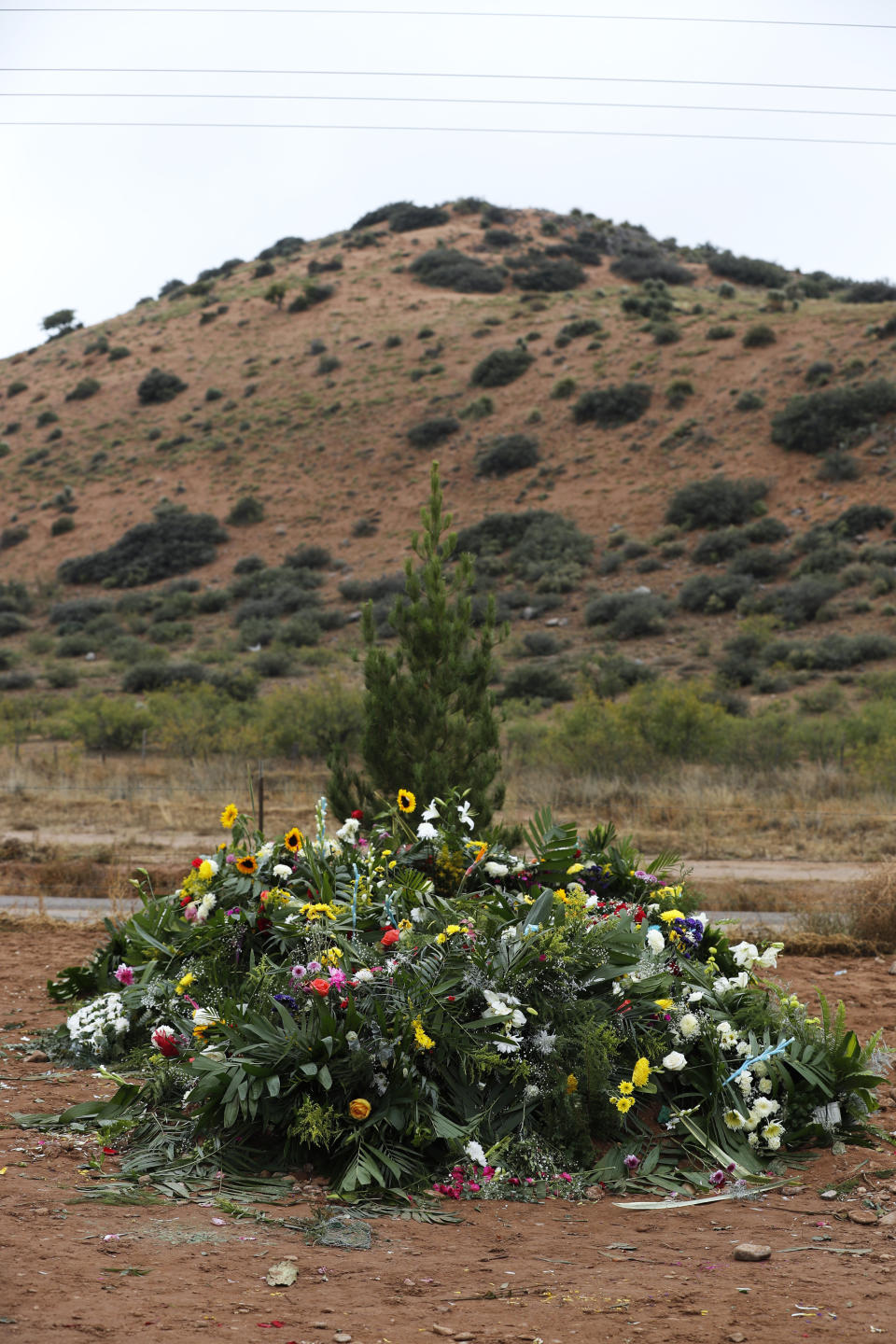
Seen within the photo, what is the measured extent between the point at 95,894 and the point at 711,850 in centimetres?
840

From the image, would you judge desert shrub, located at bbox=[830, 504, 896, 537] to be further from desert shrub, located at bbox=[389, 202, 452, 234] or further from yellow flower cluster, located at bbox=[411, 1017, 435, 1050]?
desert shrub, located at bbox=[389, 202, 452, 234]

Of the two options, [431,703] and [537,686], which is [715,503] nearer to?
[537,686]

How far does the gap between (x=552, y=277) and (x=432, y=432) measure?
20398mm

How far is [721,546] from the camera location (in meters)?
36.5

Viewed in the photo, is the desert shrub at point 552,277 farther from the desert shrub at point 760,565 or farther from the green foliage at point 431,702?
the green foliage at point 431,702

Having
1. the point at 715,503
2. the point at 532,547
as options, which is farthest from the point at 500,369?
the point at 715,503

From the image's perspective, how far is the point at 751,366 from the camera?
46031 mm

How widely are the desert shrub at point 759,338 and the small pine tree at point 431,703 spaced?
139 feet

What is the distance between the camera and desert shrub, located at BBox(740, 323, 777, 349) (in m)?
47.3

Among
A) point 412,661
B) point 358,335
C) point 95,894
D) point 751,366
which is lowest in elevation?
point 95,894

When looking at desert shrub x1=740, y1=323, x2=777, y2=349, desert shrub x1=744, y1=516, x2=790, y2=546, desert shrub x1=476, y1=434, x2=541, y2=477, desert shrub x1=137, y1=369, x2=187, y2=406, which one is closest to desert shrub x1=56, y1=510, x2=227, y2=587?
desert shrub x1=476, y1=434, x2=541, y2=477

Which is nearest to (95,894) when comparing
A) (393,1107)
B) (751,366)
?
(393,1107)

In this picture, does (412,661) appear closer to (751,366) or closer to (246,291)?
(751,366)

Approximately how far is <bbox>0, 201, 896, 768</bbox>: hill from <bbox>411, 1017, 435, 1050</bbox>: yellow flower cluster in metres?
23.0
